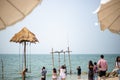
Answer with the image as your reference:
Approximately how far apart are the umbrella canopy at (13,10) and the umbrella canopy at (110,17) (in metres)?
2.67

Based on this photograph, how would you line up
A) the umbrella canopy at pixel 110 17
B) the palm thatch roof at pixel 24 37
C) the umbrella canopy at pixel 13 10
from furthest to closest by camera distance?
the palm thatch roof at pixel 24 37, the umbrella canopy at pixel 110 17, the umbrella canopy at pixel 13 10

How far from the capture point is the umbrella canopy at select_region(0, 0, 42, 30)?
12.5ft

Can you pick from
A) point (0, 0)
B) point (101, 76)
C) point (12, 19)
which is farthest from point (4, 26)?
point (101, 76)

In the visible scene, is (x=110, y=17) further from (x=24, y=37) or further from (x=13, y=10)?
(x=24, y=37)

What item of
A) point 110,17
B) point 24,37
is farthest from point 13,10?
point 24,37

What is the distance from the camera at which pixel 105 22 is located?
648cm

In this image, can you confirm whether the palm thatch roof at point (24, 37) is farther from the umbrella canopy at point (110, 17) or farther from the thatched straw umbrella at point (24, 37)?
the umbrella canopy at point (110, 17)

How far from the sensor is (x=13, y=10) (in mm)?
4004

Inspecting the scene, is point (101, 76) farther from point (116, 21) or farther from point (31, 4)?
point (31, 4)

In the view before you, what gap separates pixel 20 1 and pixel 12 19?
38 cm

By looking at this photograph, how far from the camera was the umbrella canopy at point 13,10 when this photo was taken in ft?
12.5

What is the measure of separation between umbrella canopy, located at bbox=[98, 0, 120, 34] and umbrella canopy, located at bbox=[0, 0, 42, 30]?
2667mm

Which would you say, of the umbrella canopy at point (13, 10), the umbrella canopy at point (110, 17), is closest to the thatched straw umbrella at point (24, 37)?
the umbrella canopy at point (110, 17)

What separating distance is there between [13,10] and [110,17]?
3113mm
